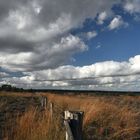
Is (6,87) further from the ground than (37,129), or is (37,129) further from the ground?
(6,87)

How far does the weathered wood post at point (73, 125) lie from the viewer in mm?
5257

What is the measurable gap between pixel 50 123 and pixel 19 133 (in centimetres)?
78

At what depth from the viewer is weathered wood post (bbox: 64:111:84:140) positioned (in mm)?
5257

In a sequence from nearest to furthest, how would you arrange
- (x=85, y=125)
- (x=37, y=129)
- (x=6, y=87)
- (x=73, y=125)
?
(x=73, y=125) < (x=37, y=129) < (x=85, y=125) < (x=6, y=87)

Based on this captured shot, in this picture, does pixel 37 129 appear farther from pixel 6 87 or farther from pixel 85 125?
pixel 6 87

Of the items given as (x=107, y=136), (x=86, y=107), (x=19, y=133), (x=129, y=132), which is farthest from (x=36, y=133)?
(x=86, y=107)

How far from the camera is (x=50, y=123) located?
8195mm

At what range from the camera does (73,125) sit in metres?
5.33

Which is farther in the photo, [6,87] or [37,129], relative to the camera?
[6,87]

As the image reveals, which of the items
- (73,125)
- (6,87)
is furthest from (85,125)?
(6,87)

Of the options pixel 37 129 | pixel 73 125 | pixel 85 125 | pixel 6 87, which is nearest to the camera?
pixel 73 125

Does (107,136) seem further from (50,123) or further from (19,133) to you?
(19,133)

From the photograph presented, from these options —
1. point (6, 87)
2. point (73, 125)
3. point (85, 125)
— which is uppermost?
point (6, 87)

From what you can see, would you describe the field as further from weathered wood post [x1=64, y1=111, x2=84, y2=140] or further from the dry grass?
weathered wood post [x1=64, y1=111, x2=84, y2=140]
